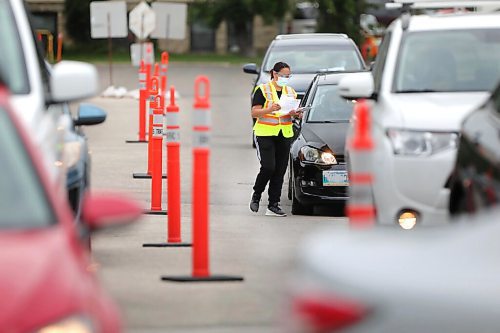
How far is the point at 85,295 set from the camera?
5.40 metres

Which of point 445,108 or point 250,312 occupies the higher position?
point 445,108

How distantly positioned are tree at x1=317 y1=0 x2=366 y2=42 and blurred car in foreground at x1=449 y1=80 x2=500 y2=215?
2331 inches

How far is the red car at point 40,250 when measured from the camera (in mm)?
5176

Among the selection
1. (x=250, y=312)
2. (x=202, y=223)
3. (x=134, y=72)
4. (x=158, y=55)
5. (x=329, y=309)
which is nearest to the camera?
(x=329, y=309)

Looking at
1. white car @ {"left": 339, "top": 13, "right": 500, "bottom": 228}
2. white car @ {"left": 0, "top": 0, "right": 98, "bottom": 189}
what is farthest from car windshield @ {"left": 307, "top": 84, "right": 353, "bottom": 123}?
white car @ {"left": 0, "top": 0, "right": 98, "bottom": 189}

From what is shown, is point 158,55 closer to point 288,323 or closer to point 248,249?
point 248,249

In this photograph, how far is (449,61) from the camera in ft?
37.5

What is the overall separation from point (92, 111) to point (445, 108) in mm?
2692

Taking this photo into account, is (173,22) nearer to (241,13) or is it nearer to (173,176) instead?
(173,176)

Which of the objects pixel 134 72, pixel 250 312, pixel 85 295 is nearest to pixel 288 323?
pixel 85 295

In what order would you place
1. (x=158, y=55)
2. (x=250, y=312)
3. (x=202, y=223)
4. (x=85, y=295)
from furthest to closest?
(x=158, y=55), (x=202, y=223), (x=250, y=312), (x=85, y=295)

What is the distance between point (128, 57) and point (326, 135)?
53.1 metres

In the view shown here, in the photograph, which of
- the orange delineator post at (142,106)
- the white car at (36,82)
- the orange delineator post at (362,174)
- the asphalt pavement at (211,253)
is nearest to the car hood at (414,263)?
the asphalt pavement at (211,253)

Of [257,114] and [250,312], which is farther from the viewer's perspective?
[257,114]
